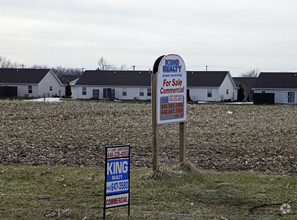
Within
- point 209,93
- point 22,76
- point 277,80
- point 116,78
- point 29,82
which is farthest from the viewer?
point 22,76

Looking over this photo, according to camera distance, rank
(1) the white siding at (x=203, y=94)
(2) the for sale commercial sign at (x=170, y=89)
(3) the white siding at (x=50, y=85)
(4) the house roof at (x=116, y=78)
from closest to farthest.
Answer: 1. (2) the for sale commercial sign at (x=170, y=89)
2. (1) the white siding at (x=203, y=94)
3. (4) the house roof at (x=116, y=78)
4. (3) the white siding at (x=50, y=85)

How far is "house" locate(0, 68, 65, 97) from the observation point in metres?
72.4

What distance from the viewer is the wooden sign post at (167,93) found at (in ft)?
34.2

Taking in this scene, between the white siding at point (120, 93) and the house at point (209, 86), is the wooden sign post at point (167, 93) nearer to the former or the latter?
the house at point (209, 86)

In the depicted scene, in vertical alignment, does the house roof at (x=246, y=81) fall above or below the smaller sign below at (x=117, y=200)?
above

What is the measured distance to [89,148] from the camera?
51.9ft

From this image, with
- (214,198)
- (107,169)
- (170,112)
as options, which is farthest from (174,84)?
(107,169)

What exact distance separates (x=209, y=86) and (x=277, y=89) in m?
9.67

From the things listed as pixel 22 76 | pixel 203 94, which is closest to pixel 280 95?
pixel 203 94

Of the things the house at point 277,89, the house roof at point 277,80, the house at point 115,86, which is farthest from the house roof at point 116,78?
the house roof at point 277,80

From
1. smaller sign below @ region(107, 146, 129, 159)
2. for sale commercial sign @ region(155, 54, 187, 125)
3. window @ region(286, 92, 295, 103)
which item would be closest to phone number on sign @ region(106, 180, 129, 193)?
smaller sign below @ region(107, 146, 129, 159)

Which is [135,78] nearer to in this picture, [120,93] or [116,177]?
[120,93]

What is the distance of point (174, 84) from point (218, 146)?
612 centimetres

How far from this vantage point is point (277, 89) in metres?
66.2
